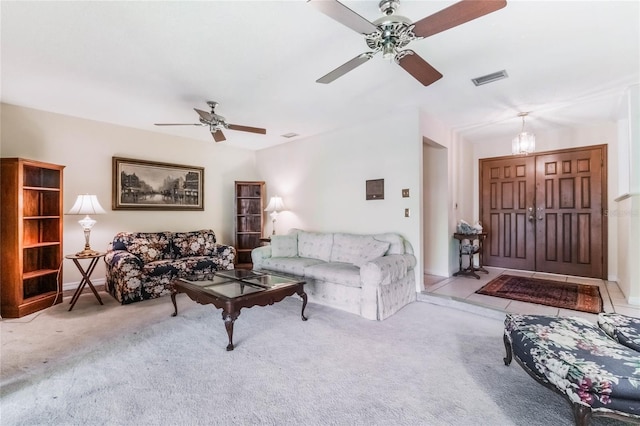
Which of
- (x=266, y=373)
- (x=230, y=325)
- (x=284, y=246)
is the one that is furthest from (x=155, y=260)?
(x=266, y=373)

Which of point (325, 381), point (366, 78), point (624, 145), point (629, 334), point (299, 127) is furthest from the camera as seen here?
point (299, 127)

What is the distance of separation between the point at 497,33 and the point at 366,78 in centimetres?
113

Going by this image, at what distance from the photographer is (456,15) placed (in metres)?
1.56

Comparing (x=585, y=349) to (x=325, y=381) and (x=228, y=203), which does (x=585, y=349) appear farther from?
(x=228, y=203)

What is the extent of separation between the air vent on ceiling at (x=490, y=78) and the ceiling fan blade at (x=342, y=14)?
5.85 feet

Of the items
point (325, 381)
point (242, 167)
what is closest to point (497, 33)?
point (325, 381)

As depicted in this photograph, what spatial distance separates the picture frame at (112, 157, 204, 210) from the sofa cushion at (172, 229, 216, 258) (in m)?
0.70

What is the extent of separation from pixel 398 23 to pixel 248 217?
4.55m

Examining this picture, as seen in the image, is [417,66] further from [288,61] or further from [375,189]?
[375,189]

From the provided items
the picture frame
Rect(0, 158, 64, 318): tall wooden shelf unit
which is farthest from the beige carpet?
the picture frame

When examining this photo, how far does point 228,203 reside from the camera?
5.77 metres

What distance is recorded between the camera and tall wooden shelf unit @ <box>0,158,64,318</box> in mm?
3133

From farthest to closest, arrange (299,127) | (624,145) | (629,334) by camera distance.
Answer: (299,127)
(624,145)
(629,334)

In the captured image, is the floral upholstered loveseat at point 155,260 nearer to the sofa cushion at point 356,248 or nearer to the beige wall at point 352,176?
the beige wall at point 352,176
